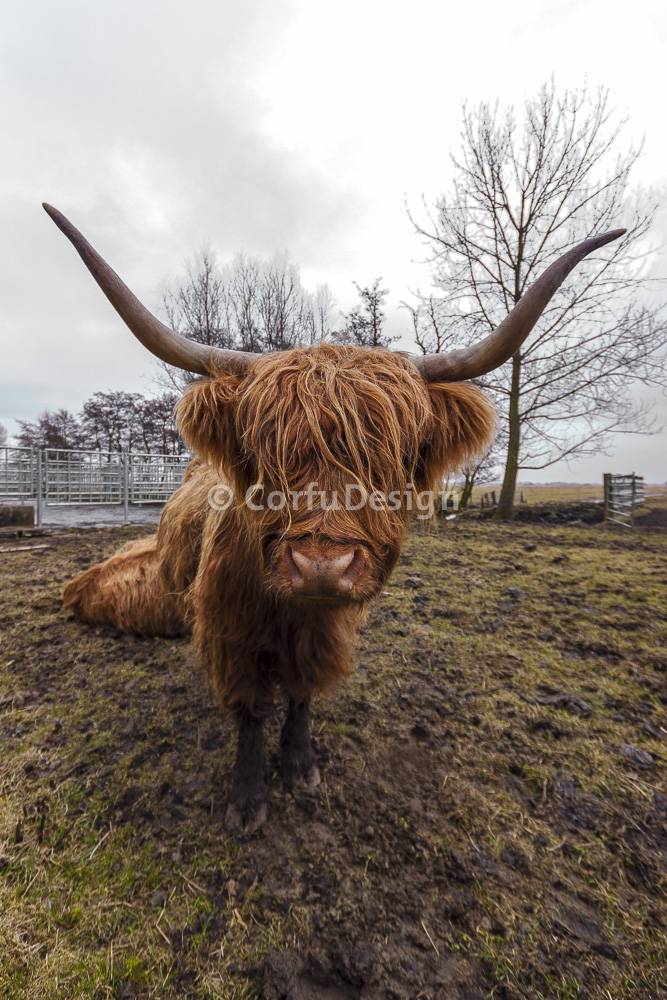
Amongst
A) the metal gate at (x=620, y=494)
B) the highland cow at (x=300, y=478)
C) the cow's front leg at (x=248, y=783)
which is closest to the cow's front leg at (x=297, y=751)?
the highland cow at (x=300, y=478)

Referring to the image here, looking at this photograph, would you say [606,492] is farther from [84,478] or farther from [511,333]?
[84,478]

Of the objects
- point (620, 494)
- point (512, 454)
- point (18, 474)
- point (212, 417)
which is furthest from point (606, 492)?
point (18, 474)

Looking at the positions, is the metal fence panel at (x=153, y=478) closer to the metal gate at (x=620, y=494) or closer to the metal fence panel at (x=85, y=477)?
the metal fence panel at (x=85, y=477)

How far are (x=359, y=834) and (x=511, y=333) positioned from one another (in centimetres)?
214

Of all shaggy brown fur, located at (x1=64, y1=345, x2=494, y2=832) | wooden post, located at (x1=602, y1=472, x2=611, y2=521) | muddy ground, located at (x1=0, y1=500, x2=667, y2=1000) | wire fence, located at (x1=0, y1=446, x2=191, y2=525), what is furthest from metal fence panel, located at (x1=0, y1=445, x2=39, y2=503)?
wooden post, located at (x1=602, y1=472, x2=611, y2=521)

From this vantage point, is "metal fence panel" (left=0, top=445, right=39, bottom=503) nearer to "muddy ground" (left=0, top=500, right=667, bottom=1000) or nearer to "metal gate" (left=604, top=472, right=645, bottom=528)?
"muddy ground" (left=0, top=500, right=667, bottom=1000)

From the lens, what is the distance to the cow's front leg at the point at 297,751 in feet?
6.50

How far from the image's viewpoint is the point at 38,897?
1.41 meters

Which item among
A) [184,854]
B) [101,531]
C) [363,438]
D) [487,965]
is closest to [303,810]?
[184,854]

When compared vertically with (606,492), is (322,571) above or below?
below

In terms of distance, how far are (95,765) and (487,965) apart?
6.31ft

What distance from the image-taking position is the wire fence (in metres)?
10.1

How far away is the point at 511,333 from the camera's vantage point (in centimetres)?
146

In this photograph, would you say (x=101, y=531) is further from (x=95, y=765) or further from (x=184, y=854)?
(x=184, y=854)
